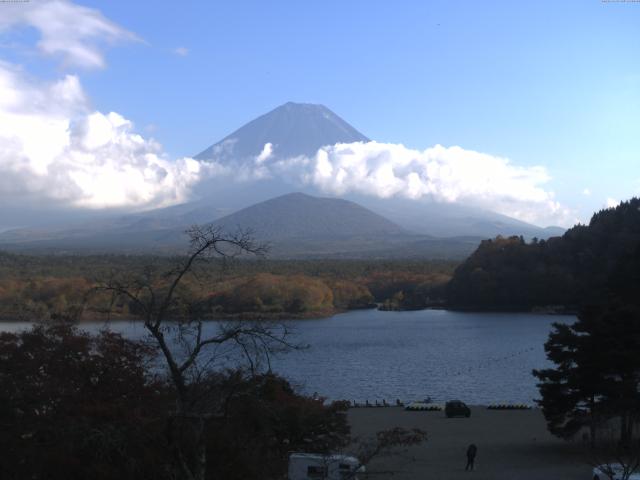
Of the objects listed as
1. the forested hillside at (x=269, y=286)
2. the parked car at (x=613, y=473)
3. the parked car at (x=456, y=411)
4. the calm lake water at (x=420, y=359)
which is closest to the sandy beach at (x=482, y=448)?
the parked car at (x=456, y=411)

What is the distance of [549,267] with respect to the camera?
141 feet

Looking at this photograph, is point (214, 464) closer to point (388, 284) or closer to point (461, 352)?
point (461, 352)

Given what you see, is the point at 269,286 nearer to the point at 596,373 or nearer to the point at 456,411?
the point at 456,411

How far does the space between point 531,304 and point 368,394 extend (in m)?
27.8

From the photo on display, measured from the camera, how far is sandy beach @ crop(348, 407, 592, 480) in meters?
8.85

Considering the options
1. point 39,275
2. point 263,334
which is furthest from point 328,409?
point 39,275

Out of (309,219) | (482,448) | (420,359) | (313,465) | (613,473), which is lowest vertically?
(420,359)

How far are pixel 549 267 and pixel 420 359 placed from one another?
21.7 meters

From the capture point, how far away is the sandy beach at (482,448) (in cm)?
885

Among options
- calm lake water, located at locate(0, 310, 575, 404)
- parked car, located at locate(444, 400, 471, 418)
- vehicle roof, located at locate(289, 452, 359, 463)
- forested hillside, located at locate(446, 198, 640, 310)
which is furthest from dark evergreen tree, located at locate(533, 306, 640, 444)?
forested hillside, located at locate(446, 198, 640, 310)

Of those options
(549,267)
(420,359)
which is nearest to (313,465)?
(420,359)

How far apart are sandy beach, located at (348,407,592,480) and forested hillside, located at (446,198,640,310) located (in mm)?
26278

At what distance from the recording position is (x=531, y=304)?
43.3m

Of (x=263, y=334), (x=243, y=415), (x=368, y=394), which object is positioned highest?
(x=263, y=334)
